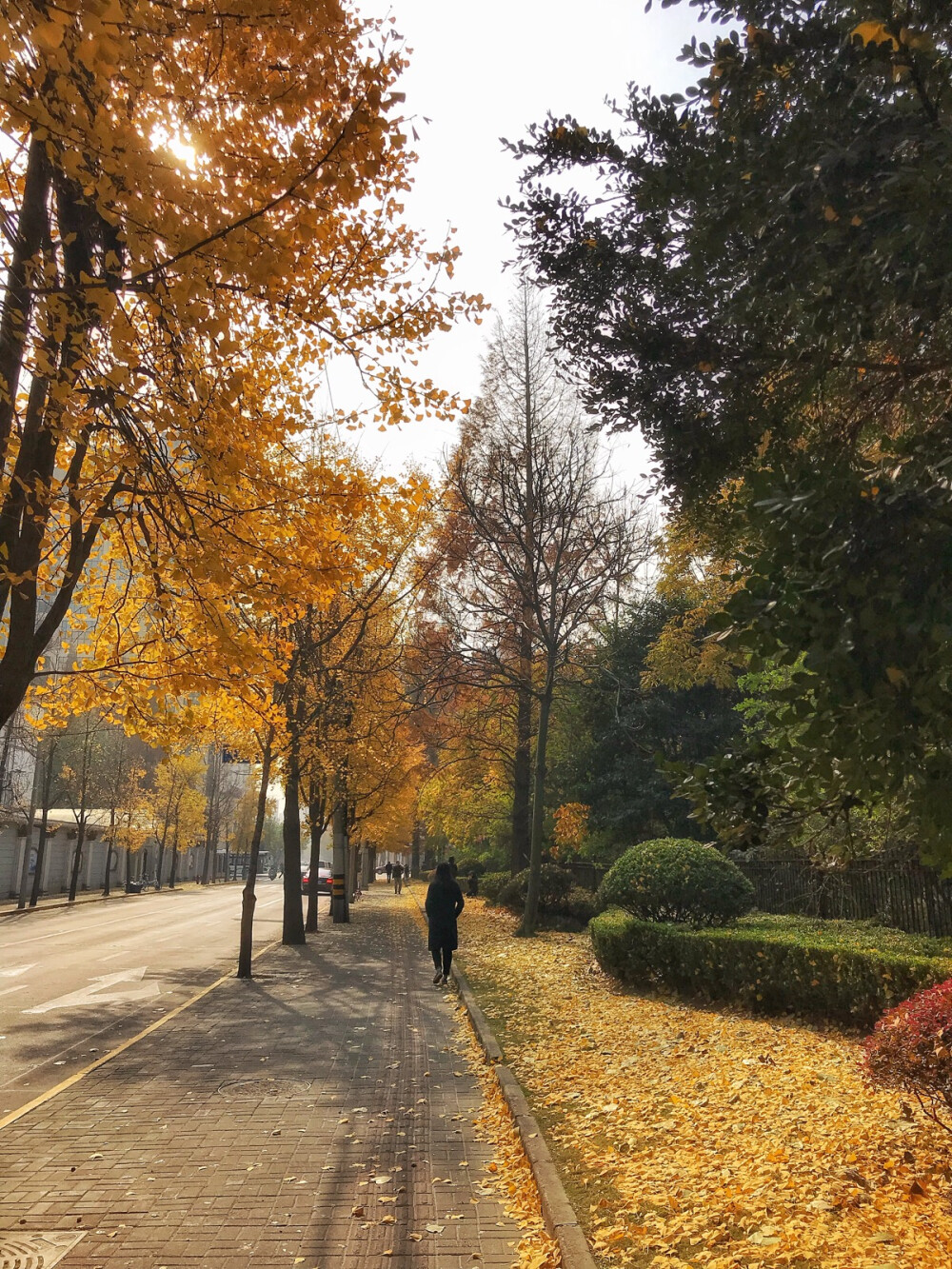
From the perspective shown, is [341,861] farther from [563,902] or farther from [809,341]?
[809,341]

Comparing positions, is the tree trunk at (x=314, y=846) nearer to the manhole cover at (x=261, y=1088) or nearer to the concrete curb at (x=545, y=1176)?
the manhole cover at (x=261, y=1088)

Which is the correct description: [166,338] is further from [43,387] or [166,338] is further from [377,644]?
[377,644]

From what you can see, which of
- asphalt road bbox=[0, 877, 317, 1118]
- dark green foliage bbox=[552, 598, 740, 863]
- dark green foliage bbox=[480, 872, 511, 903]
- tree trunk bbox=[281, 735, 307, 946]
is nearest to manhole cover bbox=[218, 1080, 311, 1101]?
asphalt road bbox=[0, 877, 317, 1118]

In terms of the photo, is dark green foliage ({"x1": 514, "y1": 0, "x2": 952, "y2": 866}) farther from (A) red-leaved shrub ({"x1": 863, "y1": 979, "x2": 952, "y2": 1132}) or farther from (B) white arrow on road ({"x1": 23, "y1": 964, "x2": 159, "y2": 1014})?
(B) white arrow on road ({"x1": 23, "y1": 964, "x2": 159, "y2": 1014})

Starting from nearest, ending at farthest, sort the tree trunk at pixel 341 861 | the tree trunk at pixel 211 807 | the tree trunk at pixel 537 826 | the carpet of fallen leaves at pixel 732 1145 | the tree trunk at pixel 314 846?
the carpet of fallen leaves at pixel 732 1145
the tree trunk at pixel 537 826
the tree trunk at pixel 314 846
the tree trunk at pixel 341 861
the tree trunk at pixel 211 807

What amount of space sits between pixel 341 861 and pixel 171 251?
21.1 meters

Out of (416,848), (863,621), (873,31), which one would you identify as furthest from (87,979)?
(416,848)

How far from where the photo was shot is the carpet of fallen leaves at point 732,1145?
13.1 ft

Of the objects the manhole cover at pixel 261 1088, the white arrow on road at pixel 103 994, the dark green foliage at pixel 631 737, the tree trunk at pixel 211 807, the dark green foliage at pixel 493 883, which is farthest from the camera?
the tree trunk at pixel 211 807

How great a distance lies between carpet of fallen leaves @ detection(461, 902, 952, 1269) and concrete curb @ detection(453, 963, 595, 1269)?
0.31 ft

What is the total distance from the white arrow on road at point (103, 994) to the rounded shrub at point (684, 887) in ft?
23.0

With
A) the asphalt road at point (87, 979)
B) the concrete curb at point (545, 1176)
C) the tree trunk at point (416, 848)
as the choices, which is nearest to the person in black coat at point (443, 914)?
the asphalt road at point (87, 979)

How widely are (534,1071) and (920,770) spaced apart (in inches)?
233

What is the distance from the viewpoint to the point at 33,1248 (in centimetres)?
425
